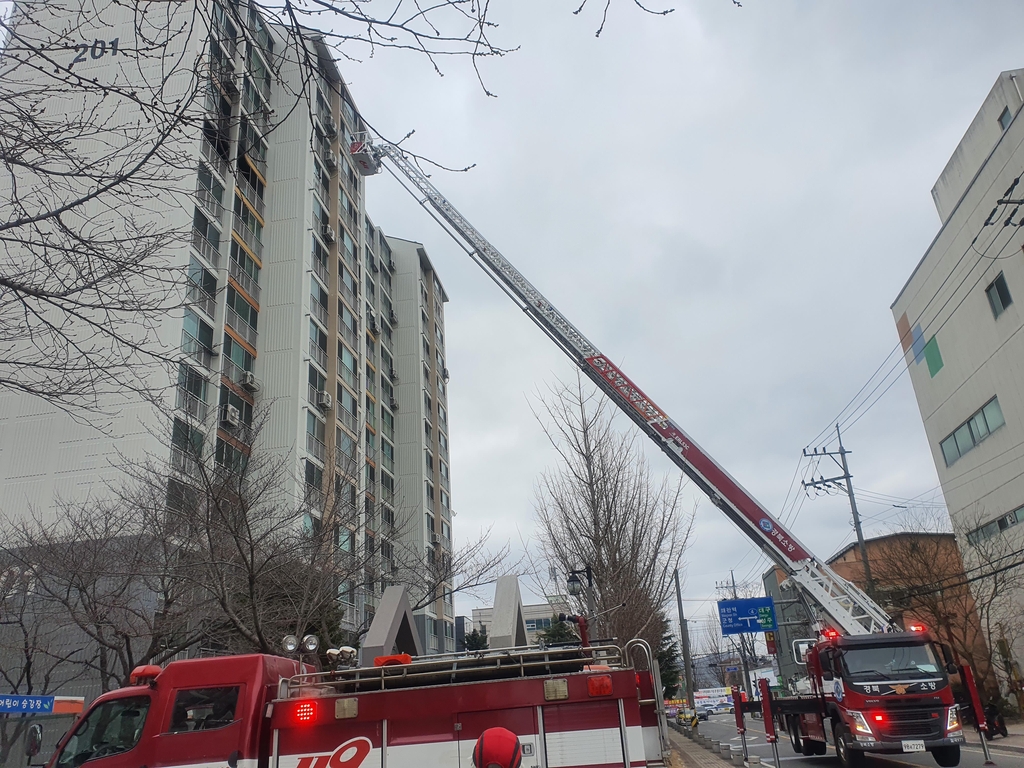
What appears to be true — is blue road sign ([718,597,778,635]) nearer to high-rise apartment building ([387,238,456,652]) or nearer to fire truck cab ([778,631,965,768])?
fire truck cab ([778,631,965,768])

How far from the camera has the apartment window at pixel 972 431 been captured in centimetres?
2794

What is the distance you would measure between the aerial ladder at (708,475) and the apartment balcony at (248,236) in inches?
433

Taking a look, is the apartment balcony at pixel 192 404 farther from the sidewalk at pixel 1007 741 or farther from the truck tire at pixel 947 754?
the sidewalk at pixel 1007 741

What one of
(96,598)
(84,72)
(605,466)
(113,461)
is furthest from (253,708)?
(84,72)

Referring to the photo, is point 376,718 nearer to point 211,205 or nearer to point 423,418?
point 211,205

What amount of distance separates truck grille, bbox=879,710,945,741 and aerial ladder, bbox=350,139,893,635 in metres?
4.26

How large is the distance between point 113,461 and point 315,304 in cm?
1316

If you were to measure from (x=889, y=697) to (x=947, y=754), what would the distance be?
4.23ft

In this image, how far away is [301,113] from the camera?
116 ft

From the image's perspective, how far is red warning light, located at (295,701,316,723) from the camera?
22.8 ft

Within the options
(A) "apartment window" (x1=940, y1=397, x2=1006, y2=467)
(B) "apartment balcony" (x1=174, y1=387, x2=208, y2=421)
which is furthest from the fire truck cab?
(B) "apartment balcony" (x1=174, y1=387, x2=208, y2=421)

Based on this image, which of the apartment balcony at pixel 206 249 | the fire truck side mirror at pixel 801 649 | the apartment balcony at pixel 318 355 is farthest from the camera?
the apartment balcony at pixel 318 355

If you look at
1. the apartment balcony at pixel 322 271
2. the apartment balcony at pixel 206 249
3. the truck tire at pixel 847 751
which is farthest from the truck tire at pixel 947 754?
the apartment balcony at pixel 322 271

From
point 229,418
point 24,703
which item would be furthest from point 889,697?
point 229,418
